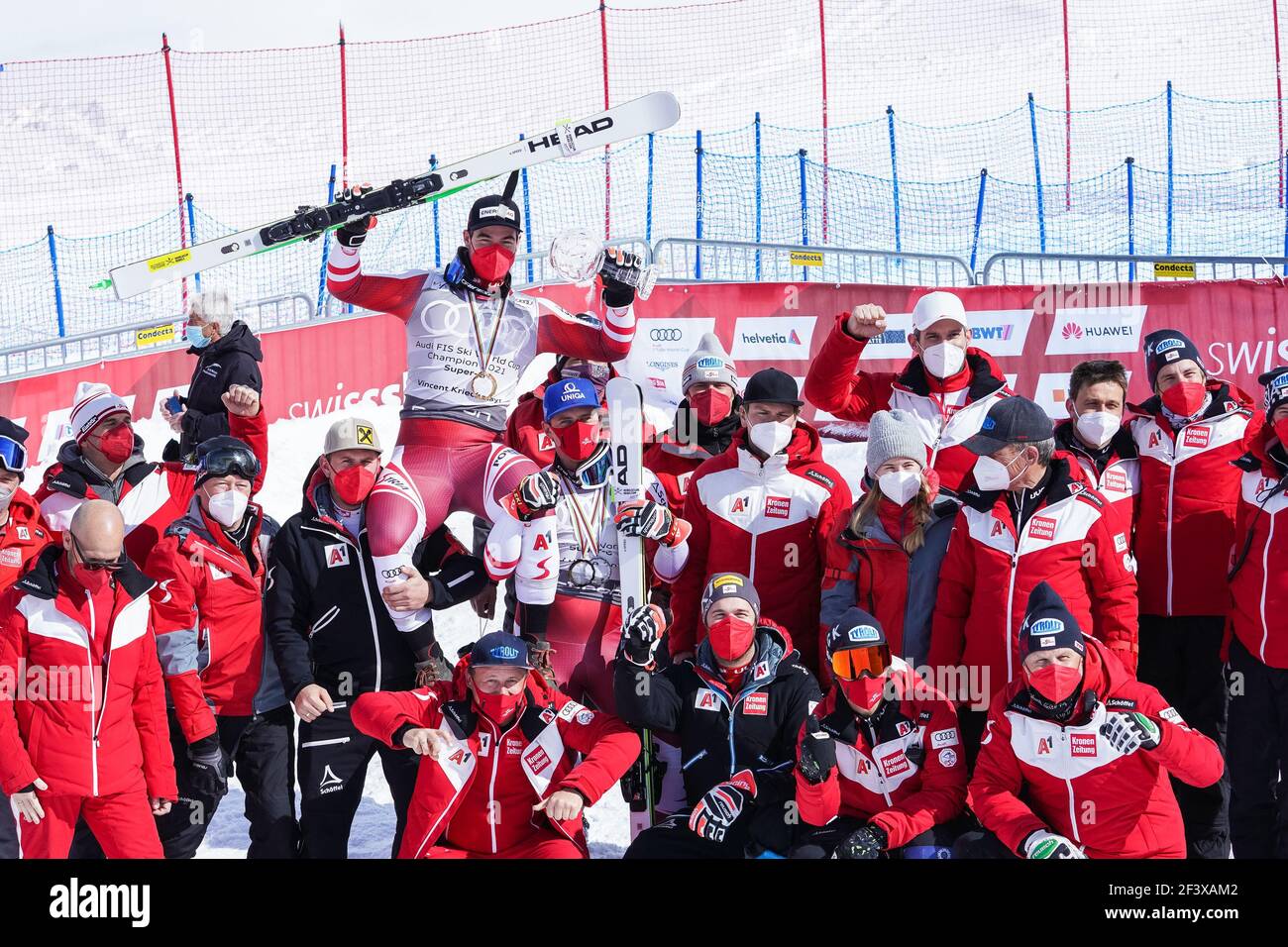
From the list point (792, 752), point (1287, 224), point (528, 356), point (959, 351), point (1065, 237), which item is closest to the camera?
point (792, 752)

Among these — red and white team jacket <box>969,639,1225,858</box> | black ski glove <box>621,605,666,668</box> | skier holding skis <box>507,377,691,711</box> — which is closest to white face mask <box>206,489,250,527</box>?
skier holding skis <box>507,377,691,711</box>

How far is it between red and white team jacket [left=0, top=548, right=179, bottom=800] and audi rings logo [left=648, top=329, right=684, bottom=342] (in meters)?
6.14

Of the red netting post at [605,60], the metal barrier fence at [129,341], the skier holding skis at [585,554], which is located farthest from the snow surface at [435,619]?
the red netting post at [605,60]

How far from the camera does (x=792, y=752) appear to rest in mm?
4969

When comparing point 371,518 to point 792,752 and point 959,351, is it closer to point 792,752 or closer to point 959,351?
point 792,752

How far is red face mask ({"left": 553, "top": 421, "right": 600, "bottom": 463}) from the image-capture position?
5402 millimetres

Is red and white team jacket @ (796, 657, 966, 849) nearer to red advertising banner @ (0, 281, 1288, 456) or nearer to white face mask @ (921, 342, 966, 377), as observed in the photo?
white face mask @ (921, 342, 966, 377)

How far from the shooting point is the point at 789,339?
34.6 feet

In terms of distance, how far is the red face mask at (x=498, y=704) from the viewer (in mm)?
4891

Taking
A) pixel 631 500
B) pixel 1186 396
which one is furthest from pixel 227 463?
pixel 1186 396

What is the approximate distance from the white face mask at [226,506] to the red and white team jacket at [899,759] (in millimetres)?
2351

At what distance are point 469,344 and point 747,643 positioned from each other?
1.98 meters

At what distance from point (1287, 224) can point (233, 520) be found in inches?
496

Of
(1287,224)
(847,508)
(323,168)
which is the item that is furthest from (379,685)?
(323,168)
